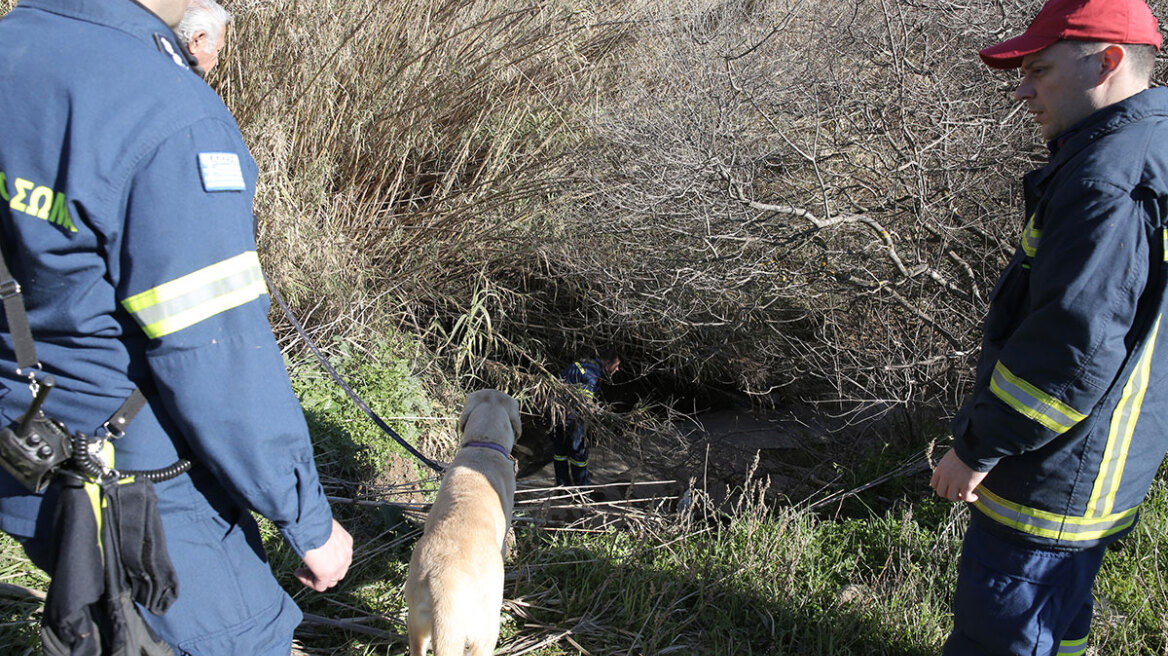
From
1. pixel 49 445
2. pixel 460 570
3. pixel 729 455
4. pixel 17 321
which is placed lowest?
pixel 729 455

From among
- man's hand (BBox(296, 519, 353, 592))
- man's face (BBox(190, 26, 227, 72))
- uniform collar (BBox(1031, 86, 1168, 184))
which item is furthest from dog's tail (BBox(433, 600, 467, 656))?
uniform collar (BBox(1031, 86, 1168, 184))

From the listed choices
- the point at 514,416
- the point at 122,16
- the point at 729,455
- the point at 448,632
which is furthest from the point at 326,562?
the point at 729,455

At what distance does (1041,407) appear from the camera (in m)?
1.82

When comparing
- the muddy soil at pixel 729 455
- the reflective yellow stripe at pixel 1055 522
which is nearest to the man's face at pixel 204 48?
the reflective yellow stripe at pixel 1055 522

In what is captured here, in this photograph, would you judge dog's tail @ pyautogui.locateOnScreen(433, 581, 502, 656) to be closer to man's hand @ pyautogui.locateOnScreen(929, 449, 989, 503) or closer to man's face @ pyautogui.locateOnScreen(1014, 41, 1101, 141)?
man's hand @ pyautogui.locateOnScreen(929, 449, 989, 503)

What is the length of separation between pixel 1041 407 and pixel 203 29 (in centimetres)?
227

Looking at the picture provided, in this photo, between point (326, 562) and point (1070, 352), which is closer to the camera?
point (326, 562)

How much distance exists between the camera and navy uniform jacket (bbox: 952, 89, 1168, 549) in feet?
5.71

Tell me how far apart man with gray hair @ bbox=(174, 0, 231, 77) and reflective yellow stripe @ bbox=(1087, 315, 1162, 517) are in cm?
244

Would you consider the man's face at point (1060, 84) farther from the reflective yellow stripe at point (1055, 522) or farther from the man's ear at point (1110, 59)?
the reflective yellow stripe at point (1055, 522)

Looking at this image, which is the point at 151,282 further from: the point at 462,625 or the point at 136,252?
the point at 462,625

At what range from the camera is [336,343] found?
5.05 meters

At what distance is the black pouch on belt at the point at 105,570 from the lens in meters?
1.38

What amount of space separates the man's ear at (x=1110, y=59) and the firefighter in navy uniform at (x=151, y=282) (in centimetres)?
203
